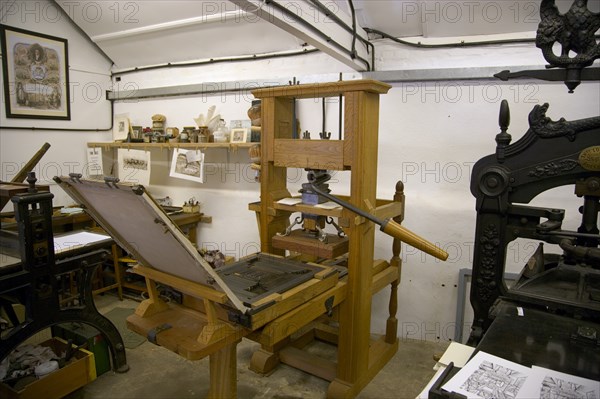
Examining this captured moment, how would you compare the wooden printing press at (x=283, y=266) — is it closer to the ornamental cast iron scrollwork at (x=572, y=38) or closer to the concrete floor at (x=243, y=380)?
the concrete floor at (x=243, y=380)

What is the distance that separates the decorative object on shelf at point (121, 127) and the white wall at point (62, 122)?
10cm

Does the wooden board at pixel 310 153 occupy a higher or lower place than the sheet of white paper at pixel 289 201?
higher

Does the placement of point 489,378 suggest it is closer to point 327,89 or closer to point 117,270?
point 327,89

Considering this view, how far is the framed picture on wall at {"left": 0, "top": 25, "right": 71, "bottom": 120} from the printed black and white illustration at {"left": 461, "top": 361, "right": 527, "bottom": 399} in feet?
12.6

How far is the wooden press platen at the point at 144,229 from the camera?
1.23 m

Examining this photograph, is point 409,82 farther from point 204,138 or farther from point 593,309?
point 593,309

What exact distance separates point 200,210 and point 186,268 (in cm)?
237

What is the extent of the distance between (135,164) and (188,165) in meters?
0.67

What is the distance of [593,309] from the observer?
116 centimetres

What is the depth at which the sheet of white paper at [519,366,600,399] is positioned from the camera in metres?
0.89

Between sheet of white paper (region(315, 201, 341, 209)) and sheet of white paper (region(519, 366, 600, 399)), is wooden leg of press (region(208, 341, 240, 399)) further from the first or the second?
sheet of white paper (region(519, 366, 600, 399))

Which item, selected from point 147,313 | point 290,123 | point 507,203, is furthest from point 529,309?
point 290,123

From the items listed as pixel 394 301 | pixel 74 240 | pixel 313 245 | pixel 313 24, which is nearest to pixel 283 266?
pixel 313 245

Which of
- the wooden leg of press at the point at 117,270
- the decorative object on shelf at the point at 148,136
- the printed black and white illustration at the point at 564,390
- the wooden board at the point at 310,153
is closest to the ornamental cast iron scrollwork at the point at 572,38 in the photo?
the wooden board at the point at 310,153
